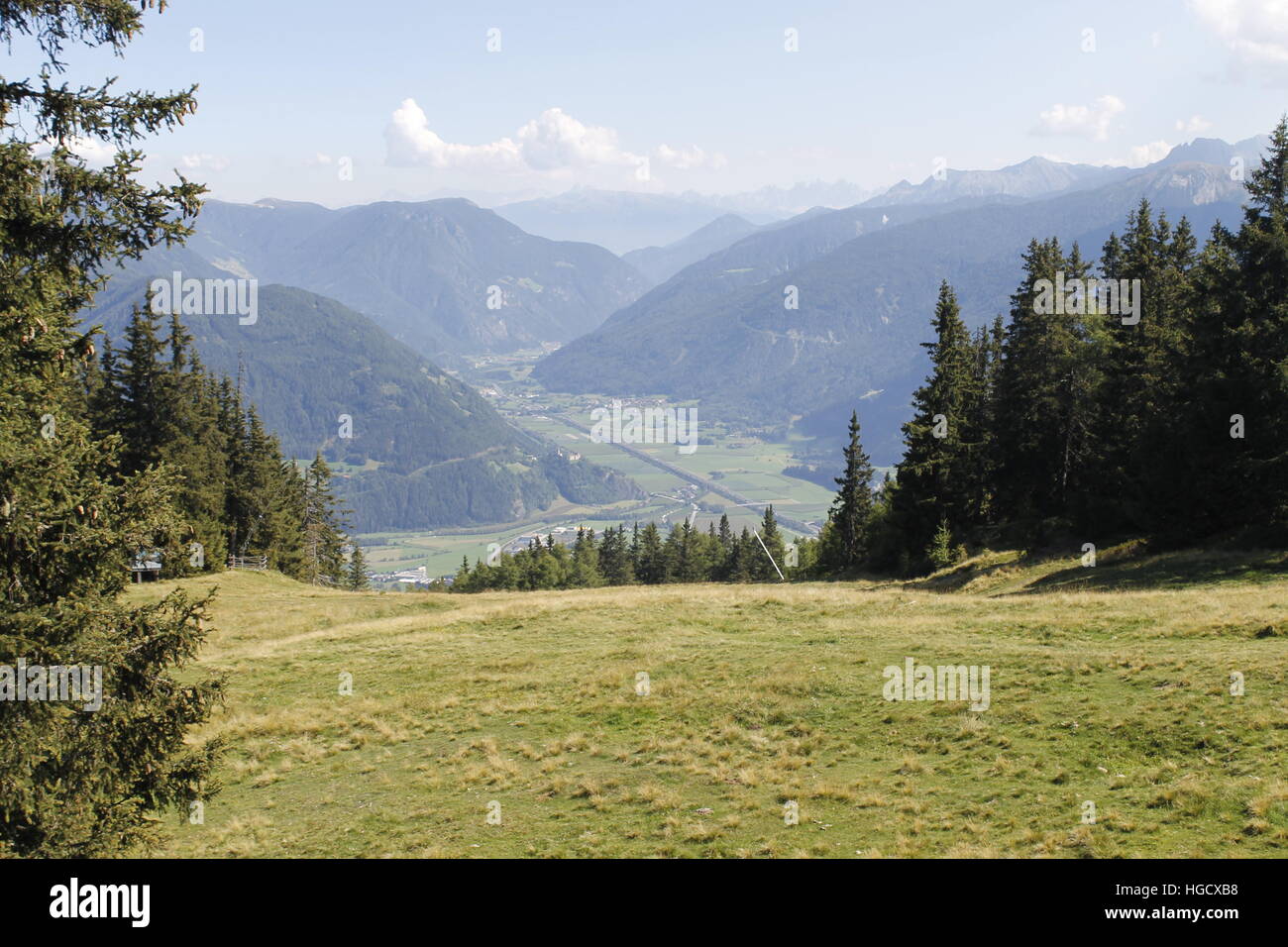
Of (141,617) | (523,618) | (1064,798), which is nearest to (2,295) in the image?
(141,617)

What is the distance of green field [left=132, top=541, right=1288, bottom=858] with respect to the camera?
1412 centimetres

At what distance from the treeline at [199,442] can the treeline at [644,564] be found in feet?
145

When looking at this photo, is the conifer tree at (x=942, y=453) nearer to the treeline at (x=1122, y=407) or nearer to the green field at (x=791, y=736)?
the treeline at (x=1122, y=407)

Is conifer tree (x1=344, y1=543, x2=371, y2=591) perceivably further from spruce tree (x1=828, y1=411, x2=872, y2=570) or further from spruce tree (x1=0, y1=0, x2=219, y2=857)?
spruce tree (x1=0, y1=0, x2=219, y2=857)

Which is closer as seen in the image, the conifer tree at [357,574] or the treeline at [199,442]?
the treeline at [199,442]

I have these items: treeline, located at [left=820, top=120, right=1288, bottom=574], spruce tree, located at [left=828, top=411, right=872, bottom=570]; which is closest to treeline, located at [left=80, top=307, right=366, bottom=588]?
treeline, located at [left=820, top=120, right=1288, bottom=574]

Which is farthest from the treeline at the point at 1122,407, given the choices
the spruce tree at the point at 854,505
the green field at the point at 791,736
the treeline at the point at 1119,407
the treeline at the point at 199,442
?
the treeline at the point at 199,442

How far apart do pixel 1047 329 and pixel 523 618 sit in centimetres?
3757

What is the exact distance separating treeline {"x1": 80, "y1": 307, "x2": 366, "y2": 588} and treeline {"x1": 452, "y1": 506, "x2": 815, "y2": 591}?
44.1 m

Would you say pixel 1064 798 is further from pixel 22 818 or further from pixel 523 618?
pixel 523 618

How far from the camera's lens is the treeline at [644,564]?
118750mm

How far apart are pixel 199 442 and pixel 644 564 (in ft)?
249

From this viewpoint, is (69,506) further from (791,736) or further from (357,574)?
(357,574)

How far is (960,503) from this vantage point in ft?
184
